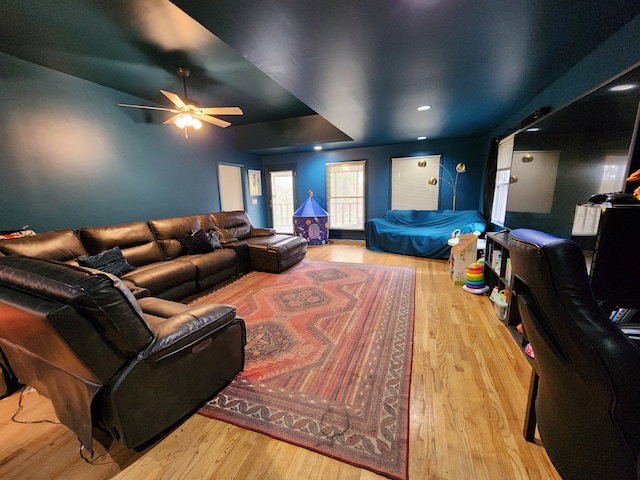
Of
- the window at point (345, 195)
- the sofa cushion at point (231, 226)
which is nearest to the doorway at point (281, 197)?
the window at point (345, 195)

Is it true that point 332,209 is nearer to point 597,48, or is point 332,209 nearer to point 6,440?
point 597,48

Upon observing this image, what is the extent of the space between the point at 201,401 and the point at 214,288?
2.02 metres

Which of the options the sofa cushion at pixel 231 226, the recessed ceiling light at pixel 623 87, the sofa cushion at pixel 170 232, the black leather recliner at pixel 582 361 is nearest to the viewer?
the black leather recliner at pixel 582 361

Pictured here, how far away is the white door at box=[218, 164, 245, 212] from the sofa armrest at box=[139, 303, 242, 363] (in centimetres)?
414

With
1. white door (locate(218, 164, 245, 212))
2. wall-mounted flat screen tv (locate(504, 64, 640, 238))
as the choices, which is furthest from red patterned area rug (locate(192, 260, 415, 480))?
white door (locate(218, 164, 245, 212))

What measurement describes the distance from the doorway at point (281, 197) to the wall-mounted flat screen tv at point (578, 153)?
516 cm

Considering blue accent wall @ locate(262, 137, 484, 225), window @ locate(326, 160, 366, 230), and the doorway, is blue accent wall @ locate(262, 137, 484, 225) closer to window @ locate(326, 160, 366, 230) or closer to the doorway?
window @ locate(326, 160, 366, 230)

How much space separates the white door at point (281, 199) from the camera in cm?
666

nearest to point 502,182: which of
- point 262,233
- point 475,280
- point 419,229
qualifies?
point 419,229

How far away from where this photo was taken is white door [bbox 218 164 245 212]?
17.1ft

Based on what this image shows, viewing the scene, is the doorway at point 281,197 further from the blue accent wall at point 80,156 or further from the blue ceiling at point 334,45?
the blue ceiling at point 334,45

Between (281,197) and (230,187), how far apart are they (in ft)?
5.41

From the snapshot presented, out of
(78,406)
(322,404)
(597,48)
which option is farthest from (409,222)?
(78,406)

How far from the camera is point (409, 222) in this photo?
5230mm
